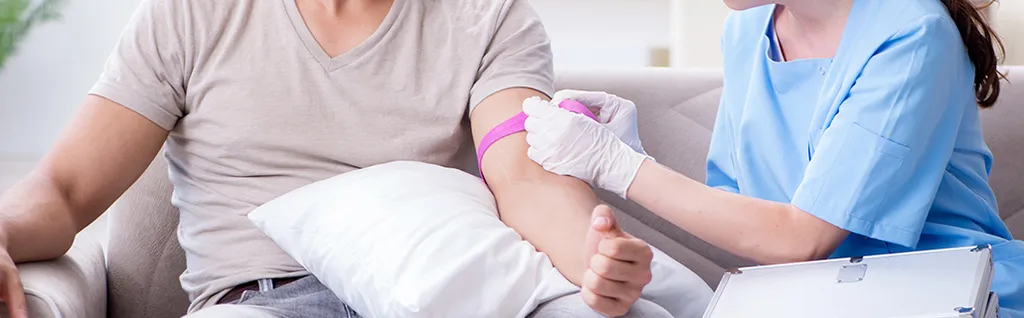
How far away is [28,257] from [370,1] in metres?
0.61

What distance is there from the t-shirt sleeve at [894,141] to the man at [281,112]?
34 cm

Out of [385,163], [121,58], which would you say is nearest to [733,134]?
[385,163]

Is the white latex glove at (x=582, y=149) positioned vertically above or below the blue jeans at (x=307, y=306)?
above

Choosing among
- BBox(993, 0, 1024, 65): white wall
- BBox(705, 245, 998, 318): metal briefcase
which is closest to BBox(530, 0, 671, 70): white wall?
BBox(993, 0, 1024, 65): white wall

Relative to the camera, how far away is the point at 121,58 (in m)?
1.51

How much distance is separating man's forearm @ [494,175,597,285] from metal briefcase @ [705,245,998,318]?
8.1 inches

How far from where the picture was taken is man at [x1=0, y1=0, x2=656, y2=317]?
147 centimetres

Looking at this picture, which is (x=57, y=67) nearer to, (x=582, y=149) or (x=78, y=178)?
(x=78, y=178)

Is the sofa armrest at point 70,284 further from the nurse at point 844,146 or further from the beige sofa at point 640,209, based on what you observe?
the nurse at point 844,146

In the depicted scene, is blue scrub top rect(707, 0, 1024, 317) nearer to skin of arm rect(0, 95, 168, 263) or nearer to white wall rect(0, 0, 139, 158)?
skin of arm rect(0, 95, 168, 263)

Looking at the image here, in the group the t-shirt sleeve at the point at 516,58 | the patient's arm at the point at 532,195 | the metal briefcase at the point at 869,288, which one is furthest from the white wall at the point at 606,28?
the metal briefcase at the point at 869,288

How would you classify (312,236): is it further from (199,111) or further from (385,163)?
(199,111)

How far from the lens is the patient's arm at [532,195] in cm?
136

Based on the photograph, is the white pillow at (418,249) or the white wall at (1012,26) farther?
the white wall at (1012,26)
